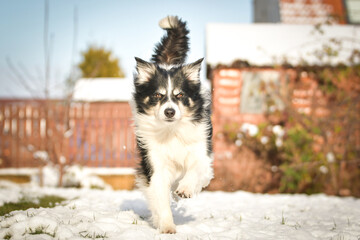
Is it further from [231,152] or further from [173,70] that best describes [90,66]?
[173,70]

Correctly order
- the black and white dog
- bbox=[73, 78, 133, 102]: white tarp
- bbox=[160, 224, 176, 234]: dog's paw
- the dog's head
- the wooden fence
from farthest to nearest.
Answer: bbox=[73, 78, 133, 102]: white tarp, the wooden fence, the dog's head, the black and white dog, bbox=[160, 224, 176, 234]: dog's paw

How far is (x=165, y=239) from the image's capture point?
120 inches

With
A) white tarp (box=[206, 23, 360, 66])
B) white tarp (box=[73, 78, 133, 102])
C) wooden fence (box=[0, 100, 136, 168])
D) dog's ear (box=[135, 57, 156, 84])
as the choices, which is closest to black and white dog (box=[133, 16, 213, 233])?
dog's ear (box=[135, 57, 156, 84])

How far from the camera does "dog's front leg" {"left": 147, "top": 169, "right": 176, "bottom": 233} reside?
3.37m

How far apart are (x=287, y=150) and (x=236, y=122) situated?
1351 millimetres

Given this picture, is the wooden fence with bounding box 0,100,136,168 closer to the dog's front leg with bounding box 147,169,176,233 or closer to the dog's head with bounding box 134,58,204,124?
the dog's head with bounding box 134,58,204,124

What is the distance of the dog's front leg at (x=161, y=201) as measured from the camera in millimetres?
3367

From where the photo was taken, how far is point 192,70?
3.90 meters

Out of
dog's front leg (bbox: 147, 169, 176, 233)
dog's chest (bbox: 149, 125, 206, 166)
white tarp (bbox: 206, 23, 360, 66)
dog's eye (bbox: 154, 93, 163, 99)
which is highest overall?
white tarp (bbox: 206, 23, 360, 66)

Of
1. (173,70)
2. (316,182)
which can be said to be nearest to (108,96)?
(316,182)

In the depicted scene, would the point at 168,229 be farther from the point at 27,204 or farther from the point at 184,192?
the point at 27,204

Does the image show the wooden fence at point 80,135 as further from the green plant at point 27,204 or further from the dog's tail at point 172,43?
the dog's tail at point 172,43

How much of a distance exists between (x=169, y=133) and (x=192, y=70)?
0.74 metres

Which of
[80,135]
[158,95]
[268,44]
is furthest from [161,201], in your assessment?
[80,135]
